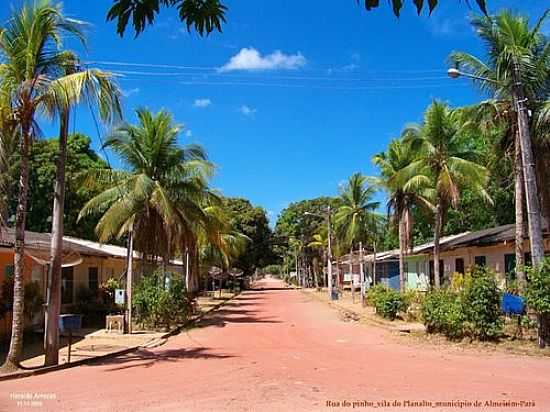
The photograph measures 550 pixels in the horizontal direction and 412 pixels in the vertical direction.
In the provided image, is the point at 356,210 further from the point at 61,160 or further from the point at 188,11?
the point at 188,11

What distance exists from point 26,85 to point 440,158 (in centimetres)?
1987

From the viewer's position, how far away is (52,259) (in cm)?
1410

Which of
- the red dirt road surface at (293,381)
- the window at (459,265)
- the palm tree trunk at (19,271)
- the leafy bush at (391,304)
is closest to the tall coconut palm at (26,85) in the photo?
the palm tree trunk at (19,271)

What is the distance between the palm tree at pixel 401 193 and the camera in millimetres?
30734

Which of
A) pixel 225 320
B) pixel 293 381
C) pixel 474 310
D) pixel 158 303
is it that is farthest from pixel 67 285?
pixel 293 381

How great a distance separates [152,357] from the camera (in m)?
15.2

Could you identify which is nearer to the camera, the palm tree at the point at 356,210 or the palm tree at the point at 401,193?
the palm tree at the point at 401,193

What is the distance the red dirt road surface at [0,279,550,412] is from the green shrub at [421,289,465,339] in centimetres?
142

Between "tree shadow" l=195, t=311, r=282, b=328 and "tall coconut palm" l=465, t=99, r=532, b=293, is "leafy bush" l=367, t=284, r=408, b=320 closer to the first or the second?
"tree shadow" l=195, t=311, r=282, b=328

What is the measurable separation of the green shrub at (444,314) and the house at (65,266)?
10.8m

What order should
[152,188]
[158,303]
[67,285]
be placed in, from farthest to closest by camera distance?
[67,285] < [152,188] < [158,303]

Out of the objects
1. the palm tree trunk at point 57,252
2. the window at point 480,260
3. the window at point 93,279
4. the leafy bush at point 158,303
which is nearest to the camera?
the palm tree trunk at point 57,252

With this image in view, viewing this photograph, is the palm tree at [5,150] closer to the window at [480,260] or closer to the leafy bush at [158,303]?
the leafy bush at [158,303]

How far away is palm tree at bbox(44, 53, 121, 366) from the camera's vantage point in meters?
13.3
